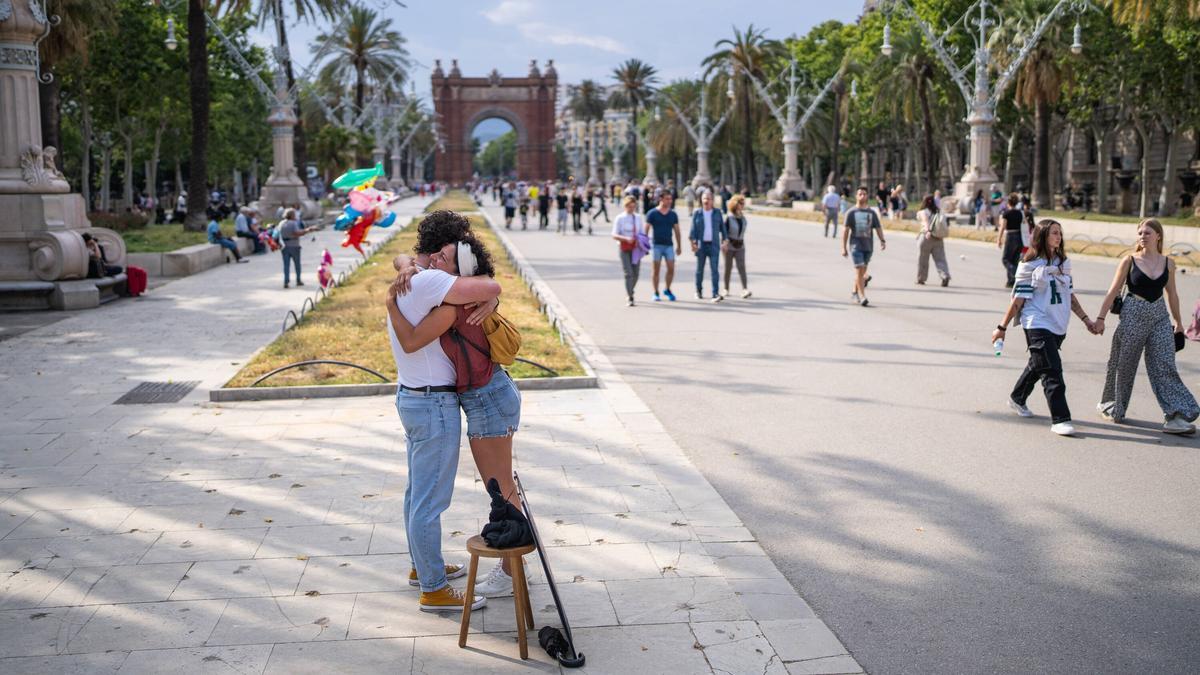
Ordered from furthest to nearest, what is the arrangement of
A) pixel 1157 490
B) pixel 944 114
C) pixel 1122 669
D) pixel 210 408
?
pixel 944 114, pixel 210 408, pixel 1157 490, pixel 1122 669

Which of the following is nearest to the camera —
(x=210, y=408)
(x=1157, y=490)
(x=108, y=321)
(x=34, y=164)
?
(x=1157, y=490)

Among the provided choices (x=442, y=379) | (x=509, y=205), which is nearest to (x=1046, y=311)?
(x=442, y=379)

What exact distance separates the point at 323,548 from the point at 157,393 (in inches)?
208

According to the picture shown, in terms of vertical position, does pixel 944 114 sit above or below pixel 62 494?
above

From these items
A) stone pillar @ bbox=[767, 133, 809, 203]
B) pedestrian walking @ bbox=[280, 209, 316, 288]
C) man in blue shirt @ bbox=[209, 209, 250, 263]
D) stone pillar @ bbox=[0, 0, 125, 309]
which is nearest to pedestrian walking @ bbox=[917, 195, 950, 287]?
pedestrian walking @ bbox=[280, 209, 316, 288]

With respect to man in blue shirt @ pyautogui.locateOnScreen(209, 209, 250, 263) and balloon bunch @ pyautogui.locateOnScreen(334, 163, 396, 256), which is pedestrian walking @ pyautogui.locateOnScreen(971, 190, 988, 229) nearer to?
man in blue shirt @ pyautogui.locateOnScreen(209, 209, 250, 263)

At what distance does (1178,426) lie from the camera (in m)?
8.37

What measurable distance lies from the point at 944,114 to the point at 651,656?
208ft

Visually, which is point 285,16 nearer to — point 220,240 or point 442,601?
point 220,240

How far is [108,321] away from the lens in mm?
16156

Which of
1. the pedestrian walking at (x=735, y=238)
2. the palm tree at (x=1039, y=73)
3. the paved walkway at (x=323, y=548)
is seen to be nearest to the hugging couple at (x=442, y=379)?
the paved walkway at (x=323, y=548)

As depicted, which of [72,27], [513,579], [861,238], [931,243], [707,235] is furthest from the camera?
[72,27]

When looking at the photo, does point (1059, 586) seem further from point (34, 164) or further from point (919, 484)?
point (34, 164)

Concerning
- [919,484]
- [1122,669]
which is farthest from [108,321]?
[1122,669]
